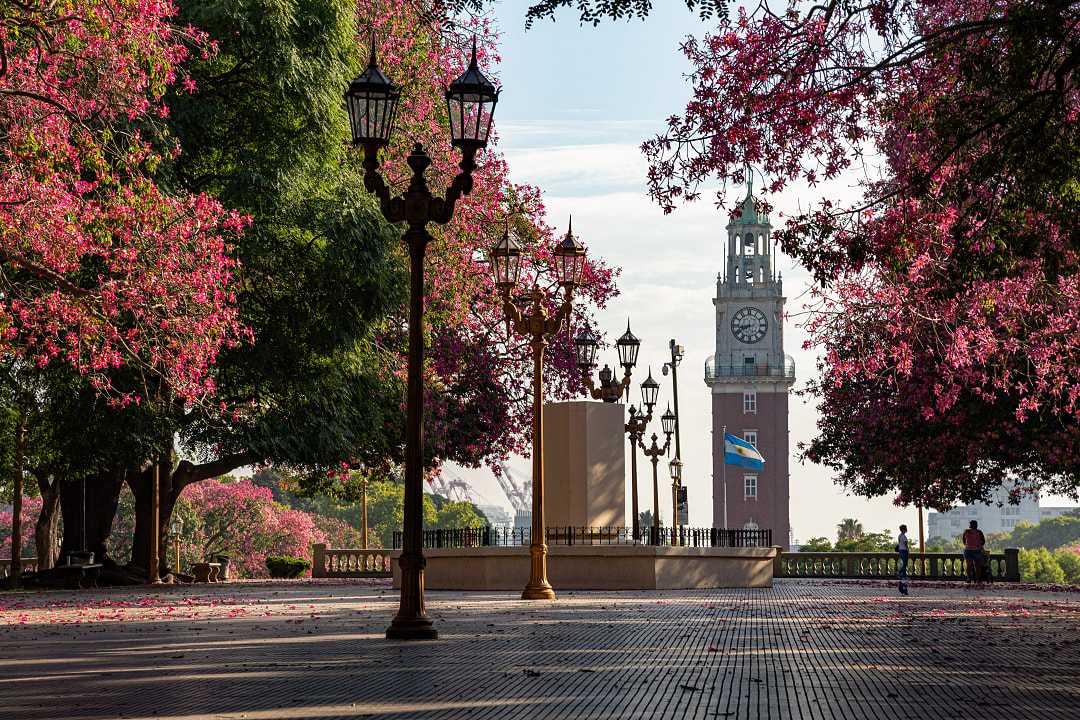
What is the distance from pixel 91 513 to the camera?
3581 centimetres

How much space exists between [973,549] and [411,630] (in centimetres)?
2689

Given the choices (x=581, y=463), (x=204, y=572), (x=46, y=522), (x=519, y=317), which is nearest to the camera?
(x=519, y=317)

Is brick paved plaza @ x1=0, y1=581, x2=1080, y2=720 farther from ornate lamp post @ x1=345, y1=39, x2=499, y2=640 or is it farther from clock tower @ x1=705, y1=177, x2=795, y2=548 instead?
clock tower @ x1=705, y1=177, x2=795, y2=548

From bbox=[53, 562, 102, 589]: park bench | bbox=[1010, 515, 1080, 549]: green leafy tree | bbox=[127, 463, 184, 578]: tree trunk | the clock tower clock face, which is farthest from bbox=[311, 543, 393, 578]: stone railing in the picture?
bbox=[1010, 515, 1080, 549]: green leafy tree

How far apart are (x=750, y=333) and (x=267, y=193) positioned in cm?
11250

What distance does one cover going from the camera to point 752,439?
438 feet

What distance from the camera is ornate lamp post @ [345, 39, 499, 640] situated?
14.3m

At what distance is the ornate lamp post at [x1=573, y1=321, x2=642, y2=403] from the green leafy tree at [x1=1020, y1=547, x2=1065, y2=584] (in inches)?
3765

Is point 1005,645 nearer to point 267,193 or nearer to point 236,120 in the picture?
point 267,193

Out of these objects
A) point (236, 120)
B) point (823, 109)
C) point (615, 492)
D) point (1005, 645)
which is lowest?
point (1005, 645)

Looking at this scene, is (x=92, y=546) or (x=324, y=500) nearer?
(x=92, y=546)

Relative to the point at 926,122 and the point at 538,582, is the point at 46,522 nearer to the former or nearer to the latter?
the point at 538,582

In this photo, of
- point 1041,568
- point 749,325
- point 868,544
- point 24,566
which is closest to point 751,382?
point 749,325

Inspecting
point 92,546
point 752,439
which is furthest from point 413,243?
point 752,439
